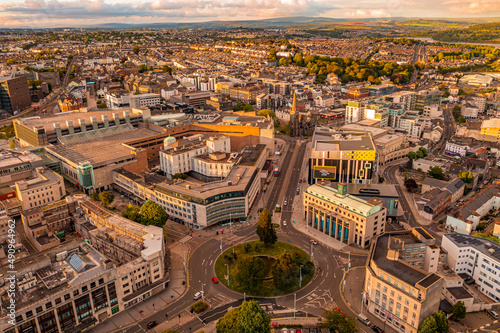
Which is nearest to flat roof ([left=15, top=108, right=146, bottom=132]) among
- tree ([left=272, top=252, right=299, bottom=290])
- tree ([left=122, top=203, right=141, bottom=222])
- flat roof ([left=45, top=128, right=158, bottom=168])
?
flat roof ([left=45, top=128, right=158, bottom=168])

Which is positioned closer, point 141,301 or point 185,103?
point 141,301

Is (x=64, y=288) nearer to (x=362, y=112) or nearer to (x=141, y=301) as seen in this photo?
(x=141, y=301)

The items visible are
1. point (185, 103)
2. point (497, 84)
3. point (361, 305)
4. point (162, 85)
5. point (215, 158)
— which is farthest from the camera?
point (497, 84)

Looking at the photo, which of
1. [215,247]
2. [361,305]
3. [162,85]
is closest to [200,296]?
[215,247]

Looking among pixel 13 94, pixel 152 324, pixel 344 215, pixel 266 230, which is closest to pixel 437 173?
pixel 344 215

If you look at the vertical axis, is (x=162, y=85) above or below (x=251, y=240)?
above

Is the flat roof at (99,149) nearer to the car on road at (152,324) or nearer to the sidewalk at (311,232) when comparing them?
the sidewalk at (311,232)
